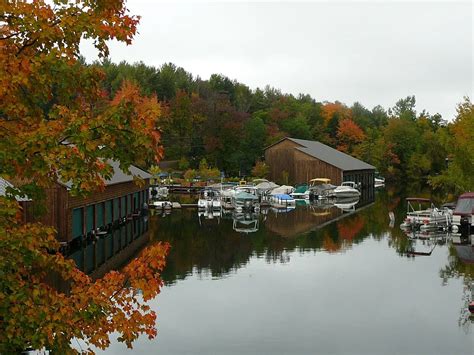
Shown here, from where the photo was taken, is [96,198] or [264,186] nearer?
[96,198]

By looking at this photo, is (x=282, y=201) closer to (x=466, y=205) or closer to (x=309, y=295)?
(x=466, y=205)

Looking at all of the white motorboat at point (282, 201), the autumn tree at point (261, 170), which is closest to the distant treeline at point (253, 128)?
the autumn tree at point (261, 170)

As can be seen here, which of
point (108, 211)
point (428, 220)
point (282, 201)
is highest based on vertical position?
point (108, 211)

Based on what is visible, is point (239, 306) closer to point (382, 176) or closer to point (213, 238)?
point (213, 238)

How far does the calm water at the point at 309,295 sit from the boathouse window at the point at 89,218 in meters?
5.18

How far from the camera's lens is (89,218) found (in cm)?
3338

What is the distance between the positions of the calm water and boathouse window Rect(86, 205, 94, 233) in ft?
17.0

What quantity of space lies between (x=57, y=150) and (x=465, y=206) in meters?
38.0

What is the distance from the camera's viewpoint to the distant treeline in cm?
9144

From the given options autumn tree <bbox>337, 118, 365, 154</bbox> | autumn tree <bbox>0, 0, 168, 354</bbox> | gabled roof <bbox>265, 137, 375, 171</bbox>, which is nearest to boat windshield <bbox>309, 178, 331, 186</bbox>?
gabled roof <bbox>265, 137, 375, 171</bbox>

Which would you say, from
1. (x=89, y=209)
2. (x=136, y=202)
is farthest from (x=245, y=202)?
(x=89, y=209)

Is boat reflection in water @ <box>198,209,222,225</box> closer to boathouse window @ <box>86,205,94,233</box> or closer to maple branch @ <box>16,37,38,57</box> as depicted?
boathouse window @ <box>86,205,94,233</box>

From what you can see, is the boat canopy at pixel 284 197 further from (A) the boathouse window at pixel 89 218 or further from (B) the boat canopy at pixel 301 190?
(A) the boathouse window at pixel 89 218

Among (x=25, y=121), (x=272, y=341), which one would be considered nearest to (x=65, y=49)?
(x=25, y=121)
